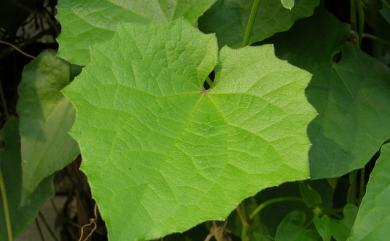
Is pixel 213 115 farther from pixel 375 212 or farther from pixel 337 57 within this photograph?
pixel 337 57

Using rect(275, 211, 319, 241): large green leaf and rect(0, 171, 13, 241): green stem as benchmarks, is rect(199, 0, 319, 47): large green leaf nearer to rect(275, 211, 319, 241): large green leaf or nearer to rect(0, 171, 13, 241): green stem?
rect(275, 211, 319, 241): large green leaf

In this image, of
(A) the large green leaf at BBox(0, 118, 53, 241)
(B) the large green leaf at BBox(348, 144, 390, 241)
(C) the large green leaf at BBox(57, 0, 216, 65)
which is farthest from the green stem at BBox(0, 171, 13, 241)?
(B) the large green leaf at BBox(348, 144, 390, 241)

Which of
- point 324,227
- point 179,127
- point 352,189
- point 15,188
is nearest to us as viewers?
point 179,127

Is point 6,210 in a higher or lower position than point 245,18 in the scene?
lower

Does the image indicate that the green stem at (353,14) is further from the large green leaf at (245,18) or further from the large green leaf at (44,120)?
the large green leaf at (44,120)

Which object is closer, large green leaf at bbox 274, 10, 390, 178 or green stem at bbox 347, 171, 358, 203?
large green leaf at bbox 274, 10, 390, 178

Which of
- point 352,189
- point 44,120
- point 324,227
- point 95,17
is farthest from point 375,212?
point 44,120

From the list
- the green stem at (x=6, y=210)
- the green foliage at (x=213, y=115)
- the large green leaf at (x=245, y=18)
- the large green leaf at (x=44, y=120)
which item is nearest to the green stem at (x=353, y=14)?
the green foliage at (x=213, y=115)
